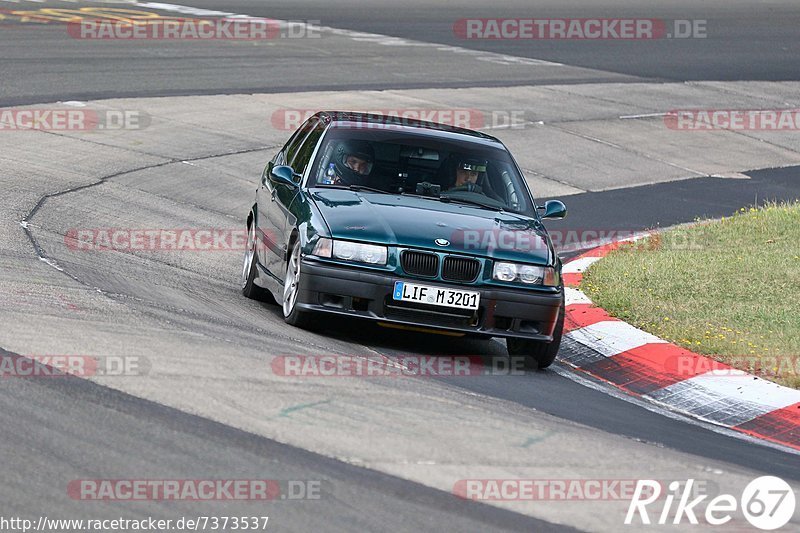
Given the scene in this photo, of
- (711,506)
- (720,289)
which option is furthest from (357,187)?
(711,506)

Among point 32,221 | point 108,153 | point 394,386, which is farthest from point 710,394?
point 108,153

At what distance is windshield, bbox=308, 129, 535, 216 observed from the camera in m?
10.0

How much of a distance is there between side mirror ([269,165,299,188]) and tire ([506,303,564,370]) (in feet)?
6.64

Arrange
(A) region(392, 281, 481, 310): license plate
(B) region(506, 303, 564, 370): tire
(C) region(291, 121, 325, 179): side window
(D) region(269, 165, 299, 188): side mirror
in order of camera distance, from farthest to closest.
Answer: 1. (C) region(291, 121, 325, 179): side window
2. (D) region(269, 165, 299, 188): side mirror
3. (B) region(506, 303, 564, 370): tire
4. (A) region(392, 281, 481, 310): license plate

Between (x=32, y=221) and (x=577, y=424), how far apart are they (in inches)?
245

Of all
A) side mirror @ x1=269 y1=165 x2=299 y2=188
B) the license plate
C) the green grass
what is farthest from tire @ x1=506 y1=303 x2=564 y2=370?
side mirror @ x1=269 y1=165 x2=299 y2=188

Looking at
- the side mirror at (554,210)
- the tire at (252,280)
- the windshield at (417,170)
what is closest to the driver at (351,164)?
the windshield at (417,170)

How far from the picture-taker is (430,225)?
9.23 metres

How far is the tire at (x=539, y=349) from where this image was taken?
9297 mm

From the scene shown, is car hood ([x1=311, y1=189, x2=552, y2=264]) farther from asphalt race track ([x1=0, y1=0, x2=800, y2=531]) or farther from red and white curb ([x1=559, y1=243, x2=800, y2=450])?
red and white curb ([x1=559, y1=243, x2=800, y2=450])

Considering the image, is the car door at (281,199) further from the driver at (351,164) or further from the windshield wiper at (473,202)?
the windshield wiper at (473,202)

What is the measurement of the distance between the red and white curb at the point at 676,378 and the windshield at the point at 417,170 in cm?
106

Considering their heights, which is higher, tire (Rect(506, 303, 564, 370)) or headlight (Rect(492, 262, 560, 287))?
headlight (Rect(492, 262, 560, 287))

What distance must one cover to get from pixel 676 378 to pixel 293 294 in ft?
8.54
